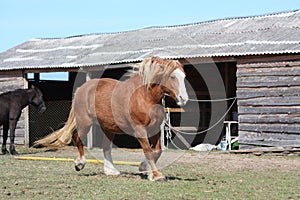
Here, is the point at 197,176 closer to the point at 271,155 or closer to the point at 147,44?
the point at 271,155

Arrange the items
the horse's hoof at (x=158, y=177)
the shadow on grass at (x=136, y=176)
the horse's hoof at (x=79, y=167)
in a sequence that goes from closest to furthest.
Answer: the horse's hoof at (x=158, y=177)
the shadow on grass at (x=136, y=176)
the horse's hoof at (x=79, y=167)

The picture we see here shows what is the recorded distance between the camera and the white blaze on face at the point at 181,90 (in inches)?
351

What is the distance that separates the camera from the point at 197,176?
10273 mm

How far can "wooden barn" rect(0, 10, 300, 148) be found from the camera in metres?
15.6

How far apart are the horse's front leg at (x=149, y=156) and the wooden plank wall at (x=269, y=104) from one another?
703 cm

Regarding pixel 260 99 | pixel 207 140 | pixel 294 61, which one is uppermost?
pixel 294 61

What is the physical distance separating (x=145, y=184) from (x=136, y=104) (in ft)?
4.47

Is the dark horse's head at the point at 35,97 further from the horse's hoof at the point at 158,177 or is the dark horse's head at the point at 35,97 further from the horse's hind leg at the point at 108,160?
the horse's hoof at the point at 158,177

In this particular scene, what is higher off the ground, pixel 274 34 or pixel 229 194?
pixel 274 34

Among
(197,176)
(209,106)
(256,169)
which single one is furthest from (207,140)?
(197,176)

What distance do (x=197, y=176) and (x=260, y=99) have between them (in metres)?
6.36

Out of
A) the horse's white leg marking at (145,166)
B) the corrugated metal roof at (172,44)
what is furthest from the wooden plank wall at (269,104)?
the horse's white leg marking at (145,166)

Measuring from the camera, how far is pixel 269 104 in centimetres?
1590

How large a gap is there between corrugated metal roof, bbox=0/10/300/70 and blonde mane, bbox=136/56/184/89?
6.43 metres
